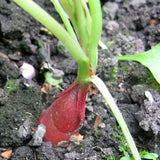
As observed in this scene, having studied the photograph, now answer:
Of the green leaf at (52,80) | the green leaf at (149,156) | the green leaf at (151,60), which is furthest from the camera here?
the green leaf at (52,80)

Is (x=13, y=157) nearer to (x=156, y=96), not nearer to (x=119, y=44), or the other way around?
(x=156, y=96)

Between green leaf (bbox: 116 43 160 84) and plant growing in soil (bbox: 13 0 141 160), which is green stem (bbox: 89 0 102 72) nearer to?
plant growing in soil (bbox: 13 0 141 160)

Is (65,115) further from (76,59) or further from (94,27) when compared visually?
(94,27)

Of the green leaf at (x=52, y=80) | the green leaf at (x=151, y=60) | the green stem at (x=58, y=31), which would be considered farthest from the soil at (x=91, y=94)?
the green stem at (x=58, y=31)

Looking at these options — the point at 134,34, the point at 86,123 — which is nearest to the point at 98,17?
the point at 86,123

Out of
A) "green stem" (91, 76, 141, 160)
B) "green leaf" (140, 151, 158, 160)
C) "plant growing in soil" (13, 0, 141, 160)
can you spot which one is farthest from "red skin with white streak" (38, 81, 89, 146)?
"green leaf" (140, 151, 158, 160)

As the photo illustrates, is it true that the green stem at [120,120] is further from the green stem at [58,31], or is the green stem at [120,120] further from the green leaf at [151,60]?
the green leaf at [151,60]
